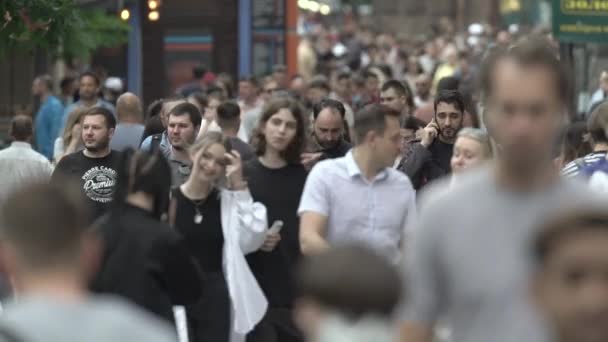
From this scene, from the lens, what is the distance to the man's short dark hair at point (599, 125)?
1073cm

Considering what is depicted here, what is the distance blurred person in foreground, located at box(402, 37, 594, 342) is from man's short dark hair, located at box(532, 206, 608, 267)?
0.42 m

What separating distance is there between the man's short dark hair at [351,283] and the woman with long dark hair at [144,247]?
326 centimetres

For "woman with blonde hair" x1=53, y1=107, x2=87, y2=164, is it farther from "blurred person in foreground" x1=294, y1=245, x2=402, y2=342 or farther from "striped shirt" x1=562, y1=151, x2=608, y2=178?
"blurred person in foreground" x1=294, y1=245, x2=402, y2=342

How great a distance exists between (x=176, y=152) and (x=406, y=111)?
3610 mm

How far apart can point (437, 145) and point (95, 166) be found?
219 cm

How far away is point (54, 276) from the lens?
4496mm

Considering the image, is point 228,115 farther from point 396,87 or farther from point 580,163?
point 580,163

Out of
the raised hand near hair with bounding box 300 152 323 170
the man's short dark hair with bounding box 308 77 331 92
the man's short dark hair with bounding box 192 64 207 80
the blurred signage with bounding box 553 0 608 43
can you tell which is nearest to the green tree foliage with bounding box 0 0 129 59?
the man's short dark hair with bounding box 308 77 331 92

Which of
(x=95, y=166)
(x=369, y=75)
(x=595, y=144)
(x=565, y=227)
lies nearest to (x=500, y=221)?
(x=565, y=227)

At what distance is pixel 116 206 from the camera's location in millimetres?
7980

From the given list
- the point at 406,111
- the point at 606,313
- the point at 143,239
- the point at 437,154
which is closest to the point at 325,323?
the point at 606,313

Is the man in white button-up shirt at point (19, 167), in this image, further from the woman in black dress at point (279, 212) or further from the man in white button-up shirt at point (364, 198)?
the man in white button-up shirt at point (364, 198)

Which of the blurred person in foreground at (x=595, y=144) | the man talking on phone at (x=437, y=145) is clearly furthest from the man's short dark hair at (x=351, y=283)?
the man talking on phone at (x=437, y=145)

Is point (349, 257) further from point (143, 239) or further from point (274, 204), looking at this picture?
point (274, 204)
